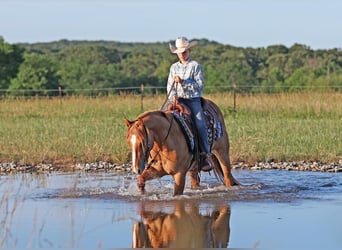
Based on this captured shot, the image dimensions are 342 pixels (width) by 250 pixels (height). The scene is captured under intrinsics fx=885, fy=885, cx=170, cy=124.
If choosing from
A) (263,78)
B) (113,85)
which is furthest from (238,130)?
(263,78)

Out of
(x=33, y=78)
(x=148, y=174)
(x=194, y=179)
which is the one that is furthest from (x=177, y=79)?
(x=33, y=78)

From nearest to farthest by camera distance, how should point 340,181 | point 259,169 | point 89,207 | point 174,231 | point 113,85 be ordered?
point 174,231 < point 89,207 < point 340,181 < point 259,169 < point 113,85

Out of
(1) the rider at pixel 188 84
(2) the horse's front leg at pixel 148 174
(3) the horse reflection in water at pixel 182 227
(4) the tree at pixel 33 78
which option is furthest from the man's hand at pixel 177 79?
(4) the tree at pixel 33 78

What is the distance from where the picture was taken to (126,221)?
30.7 ft

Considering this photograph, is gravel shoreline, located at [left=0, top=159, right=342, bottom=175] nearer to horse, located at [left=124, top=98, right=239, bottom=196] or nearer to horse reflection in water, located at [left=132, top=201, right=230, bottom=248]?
horse, located at [left=124, top=98, right=239, bottom=196]

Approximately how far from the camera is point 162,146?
1059 centimetres

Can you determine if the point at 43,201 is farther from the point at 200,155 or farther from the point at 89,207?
the point at 200,155

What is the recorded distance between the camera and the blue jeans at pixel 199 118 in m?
11.3

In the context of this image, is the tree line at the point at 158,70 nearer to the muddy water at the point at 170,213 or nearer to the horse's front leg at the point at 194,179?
the muddy water at the point at 170,213

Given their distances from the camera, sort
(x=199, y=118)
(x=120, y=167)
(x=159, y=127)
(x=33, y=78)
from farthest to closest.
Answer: (x=33, y=78), (x=120, y=167), (x=199, y=118), (x=159, y=127)

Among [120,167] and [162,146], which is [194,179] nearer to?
[162,146]

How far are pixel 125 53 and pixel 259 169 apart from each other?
86.0 m

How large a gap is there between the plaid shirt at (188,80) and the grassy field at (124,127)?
A: 400cm

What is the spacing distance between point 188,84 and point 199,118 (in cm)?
47
